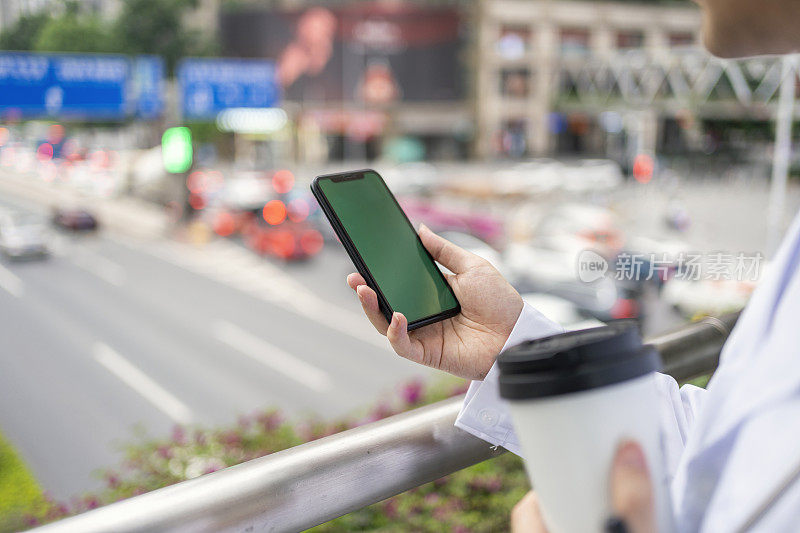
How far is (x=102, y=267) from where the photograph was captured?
2.70 m

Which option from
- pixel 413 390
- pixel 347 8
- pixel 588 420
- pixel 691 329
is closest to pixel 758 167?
pixel 413 390

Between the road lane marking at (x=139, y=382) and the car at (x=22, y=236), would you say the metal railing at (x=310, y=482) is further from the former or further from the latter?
the road lane marking at (x=139, y=382)

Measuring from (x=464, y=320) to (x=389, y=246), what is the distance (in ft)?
0.40

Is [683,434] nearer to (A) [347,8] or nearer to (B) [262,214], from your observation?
(B) [262,214]

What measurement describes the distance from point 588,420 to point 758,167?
309cm

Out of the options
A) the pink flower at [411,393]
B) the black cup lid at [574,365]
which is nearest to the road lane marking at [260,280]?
the pink flower at [411,393]

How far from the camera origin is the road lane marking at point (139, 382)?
8.75 ft

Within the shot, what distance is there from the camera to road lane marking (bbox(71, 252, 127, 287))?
258 centimetres

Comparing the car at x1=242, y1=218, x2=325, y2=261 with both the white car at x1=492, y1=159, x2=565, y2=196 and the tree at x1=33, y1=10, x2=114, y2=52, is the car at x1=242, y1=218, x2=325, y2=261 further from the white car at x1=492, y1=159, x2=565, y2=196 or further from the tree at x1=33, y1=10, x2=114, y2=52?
the white car at x1=492, y1=159, x2=565, y2=196

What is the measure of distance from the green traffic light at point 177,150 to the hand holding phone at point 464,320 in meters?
1.88

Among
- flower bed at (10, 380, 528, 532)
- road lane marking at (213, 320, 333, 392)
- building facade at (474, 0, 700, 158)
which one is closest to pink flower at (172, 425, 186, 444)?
flower bed at (10, 380, 528, 532)

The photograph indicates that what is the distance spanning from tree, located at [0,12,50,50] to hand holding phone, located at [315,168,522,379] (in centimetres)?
178

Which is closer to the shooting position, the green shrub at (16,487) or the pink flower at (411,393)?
the green shrub at (16,487)

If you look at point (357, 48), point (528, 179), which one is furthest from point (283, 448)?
point (528, 179)
